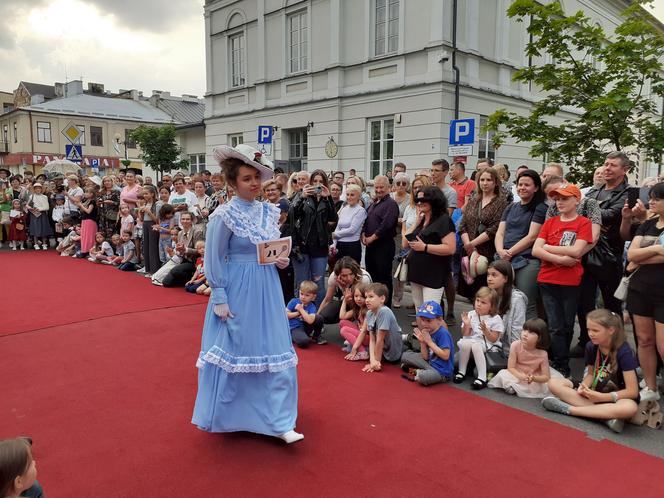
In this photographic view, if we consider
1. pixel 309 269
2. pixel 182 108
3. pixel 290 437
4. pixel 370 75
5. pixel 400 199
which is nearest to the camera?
pixel 290 437

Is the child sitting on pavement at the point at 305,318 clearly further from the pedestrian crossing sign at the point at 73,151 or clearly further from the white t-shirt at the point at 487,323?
the pedestrian crossing sign at the point at 73,151

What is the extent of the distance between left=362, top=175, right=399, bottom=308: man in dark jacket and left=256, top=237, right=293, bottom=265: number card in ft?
10.4

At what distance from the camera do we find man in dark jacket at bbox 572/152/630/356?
194 inches

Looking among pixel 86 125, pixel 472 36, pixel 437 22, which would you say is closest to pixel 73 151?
pixel 437 22

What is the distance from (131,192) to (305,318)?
7.21 m

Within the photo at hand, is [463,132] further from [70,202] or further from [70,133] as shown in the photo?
[70,133]

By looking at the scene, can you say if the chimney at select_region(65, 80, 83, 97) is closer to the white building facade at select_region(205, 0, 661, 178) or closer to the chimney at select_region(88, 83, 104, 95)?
the chimney at select_region(88, 83, 104, 95)

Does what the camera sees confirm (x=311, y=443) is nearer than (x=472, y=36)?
Yes

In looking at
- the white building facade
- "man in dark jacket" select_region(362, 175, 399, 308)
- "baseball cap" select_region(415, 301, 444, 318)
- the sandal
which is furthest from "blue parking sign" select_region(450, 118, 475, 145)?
the sandal

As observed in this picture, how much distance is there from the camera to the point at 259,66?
63.4ft

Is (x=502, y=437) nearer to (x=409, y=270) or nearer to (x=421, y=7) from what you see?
(x=409, y=270)

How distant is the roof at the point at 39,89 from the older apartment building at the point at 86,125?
35.3ft

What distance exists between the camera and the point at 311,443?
3.51m

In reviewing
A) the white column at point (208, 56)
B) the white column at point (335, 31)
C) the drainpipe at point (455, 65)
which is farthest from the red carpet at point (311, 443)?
the white column at point (208, 56)
